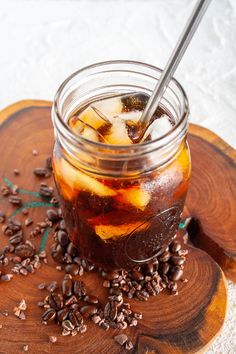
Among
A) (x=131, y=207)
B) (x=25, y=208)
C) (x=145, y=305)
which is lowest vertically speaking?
(x=25, y=208)

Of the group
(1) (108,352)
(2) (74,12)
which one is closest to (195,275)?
(1) (108,352)

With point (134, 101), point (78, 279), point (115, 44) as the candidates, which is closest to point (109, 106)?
point (134, 101)

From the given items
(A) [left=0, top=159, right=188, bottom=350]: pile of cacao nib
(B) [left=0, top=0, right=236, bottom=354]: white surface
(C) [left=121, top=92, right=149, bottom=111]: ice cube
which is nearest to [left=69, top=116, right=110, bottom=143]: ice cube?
(C) [left=121, top=92, right=149, bottom=111]: ice cube

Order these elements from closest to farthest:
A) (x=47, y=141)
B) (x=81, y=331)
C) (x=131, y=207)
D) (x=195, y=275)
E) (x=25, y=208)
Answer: (x=131, y=207), (x=81, y=331), (x=195, y=275), (x=25, y=208), (x=47, y=141)

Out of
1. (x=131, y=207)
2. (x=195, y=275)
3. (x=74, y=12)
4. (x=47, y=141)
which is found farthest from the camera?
(x=74, y=12)

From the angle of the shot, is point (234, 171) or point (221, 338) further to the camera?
point (234, 171)

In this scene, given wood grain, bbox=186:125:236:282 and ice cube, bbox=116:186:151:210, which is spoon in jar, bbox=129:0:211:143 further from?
wood grain, bbox=186:125:236:282

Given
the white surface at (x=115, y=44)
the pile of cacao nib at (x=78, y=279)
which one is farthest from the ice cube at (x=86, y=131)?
the white surface at (x=115, y=44)

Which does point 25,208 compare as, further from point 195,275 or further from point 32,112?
point 195,275
